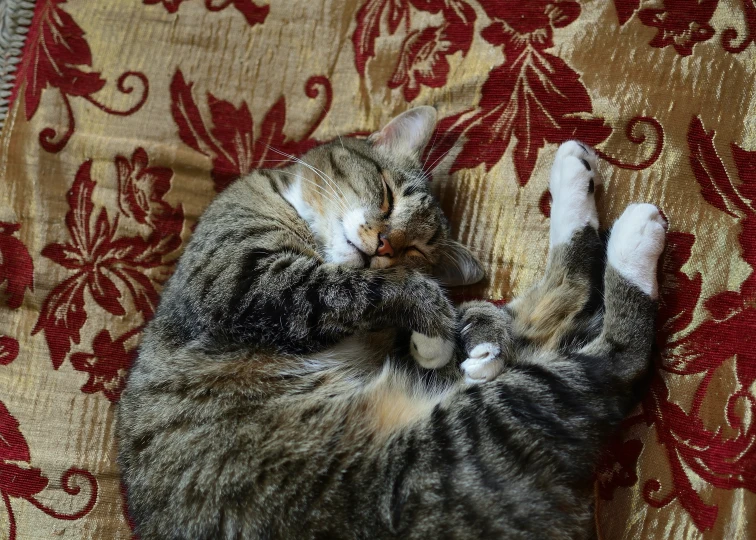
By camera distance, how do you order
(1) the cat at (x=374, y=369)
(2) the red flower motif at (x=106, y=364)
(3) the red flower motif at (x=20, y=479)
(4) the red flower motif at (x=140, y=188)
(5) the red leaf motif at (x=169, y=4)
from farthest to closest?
1. (5) the red leaf motif at (x=169, y=4)
2. (4) the red flower motif at (x=140, y=188)
3. (2) the red flower motif at (x=106, y=364)
4. (3) the red flower motif at (x=20, y=479)
5. (1) the cat at (x=374, y=369)

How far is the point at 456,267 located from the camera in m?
1.65

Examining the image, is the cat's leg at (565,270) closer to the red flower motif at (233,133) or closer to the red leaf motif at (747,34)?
the red leaf motif at (747,34)

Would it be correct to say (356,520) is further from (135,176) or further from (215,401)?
(135,176)

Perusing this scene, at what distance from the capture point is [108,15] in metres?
1.88

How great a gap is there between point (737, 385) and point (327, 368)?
0.88 meters

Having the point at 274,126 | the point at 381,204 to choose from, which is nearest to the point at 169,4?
the point at 274,126

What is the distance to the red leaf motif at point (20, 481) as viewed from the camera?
1.55 meters

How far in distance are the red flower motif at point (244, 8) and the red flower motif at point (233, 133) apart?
0.72ft

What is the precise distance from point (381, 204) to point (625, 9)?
31.6 inches

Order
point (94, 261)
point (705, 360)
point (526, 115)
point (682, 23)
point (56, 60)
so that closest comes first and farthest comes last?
point (705, 360) < point (682, 23) < point (526, 115) < point (94, 261) < point (56, 60)

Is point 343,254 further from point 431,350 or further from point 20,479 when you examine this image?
point 20,479

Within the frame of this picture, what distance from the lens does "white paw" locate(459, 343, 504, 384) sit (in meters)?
1.37

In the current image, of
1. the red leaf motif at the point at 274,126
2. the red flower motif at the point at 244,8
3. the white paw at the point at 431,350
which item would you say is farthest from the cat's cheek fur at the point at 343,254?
the red flower motif at the point at 244,8

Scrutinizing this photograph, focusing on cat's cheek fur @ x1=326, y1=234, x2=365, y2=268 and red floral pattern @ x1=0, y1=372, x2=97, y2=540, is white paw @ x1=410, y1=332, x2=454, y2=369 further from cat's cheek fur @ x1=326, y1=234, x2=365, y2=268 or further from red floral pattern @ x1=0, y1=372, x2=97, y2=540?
red floral pattern @ x1=0, y1=372, x2=97, y2=540
